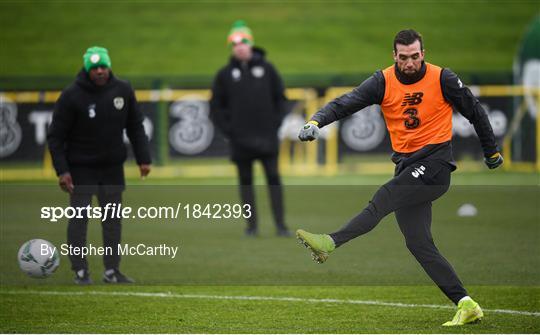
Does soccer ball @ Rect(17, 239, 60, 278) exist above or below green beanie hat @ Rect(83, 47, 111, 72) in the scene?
below

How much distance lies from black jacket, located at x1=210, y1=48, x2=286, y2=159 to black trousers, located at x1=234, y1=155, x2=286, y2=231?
0.18 meters

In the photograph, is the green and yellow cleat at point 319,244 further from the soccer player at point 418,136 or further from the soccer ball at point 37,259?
the soccer ball at point 37,259

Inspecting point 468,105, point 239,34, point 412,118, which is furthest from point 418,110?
point 239,34

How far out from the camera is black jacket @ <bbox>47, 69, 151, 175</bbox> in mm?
11375

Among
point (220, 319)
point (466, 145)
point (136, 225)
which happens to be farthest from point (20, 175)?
point (220, 319)

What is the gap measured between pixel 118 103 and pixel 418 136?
3.69 metres

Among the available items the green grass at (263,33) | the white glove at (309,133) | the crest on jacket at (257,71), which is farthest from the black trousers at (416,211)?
the green grass at (263,33)

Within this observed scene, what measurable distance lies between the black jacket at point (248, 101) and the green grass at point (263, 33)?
67.3 ft

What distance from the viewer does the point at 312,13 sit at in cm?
4194

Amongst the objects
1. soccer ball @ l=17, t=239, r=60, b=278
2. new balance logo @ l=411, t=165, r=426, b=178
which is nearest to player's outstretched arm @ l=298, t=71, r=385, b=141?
new balance logo @ l=411, t=165, r=426, b=178

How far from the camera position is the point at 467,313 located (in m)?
8.72

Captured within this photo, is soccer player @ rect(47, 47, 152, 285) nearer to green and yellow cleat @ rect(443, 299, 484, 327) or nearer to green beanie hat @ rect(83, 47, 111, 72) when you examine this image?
green beanie hat @ rect(83, 47, 111, 72)

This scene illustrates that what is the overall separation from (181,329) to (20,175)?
1610 cm

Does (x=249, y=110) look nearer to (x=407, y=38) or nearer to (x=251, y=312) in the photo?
(x=251, y=312)
